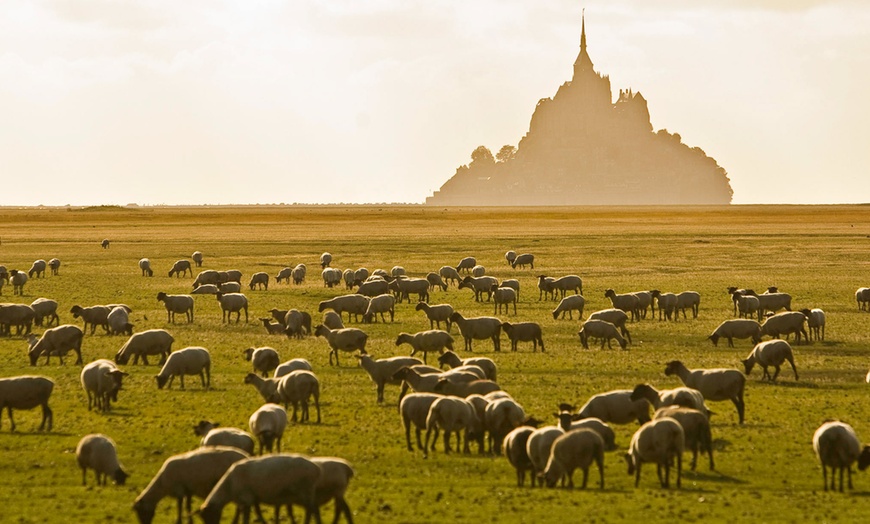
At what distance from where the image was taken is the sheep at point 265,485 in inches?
566

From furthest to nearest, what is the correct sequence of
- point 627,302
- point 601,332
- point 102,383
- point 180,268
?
1. point 180,268
2. point 627,302
3. point 601,332
4. point 102,383

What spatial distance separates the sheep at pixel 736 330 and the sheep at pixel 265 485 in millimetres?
21769

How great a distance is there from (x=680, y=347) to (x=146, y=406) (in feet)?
56.0

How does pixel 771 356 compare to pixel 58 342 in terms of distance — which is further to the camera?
pixel 58 342

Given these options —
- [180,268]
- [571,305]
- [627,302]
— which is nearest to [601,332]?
[627,302]

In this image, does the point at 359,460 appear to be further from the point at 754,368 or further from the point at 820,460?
the point at 754,368

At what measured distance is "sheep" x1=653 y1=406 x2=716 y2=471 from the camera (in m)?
18.5

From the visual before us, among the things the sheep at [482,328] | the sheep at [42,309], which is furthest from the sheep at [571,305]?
the sheep at [42,309]

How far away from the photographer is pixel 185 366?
26406 mm

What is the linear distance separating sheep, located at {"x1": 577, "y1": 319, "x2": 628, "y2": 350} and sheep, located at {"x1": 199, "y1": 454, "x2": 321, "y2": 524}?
19.7 metres

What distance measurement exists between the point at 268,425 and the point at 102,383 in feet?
21.8

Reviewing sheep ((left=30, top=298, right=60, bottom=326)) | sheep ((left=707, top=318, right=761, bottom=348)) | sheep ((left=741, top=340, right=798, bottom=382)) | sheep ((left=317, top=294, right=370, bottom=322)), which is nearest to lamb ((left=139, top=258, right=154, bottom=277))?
sheep ((left=30, top=298, right=60, bottom=326))

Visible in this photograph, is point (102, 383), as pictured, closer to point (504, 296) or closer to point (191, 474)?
point (191, 474)

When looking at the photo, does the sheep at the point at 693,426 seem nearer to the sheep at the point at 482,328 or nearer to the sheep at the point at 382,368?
the sheep at the point at 382,368
